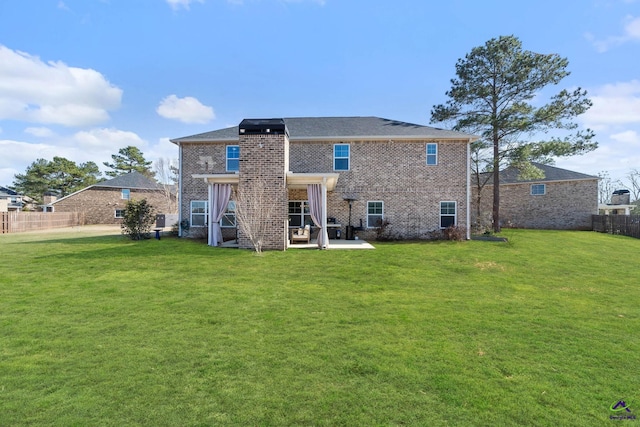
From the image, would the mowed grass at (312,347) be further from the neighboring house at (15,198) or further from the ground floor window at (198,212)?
the neighboring house at (15,198)

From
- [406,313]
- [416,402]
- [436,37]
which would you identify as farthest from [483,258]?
[436,37]

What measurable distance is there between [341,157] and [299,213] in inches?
152

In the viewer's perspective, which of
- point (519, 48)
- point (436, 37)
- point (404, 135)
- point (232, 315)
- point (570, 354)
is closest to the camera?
point (570, 354)

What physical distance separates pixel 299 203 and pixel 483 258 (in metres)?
9.24

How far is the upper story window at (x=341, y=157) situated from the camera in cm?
1620

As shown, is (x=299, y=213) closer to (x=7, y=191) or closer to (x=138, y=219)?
(x=138, y=219)

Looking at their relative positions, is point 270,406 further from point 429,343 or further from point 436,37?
point 436,37

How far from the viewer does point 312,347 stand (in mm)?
4016

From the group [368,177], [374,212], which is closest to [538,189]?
[374,212]

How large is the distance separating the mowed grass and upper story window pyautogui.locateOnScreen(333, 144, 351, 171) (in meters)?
8.96

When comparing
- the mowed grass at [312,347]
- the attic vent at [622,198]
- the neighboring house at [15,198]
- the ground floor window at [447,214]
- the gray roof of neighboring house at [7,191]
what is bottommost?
Answer: the mowed grass at [312,347]

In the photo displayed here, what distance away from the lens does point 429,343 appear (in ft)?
13.6

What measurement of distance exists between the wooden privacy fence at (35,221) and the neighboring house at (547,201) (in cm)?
3485

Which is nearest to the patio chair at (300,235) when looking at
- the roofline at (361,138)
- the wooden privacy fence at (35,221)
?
the roofline at (361,138)
